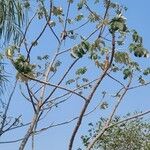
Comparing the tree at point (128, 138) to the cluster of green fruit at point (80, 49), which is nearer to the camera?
the cluster of green fruit at point (80, 49)

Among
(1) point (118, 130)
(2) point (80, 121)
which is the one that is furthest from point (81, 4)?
(1) point (118, 130)

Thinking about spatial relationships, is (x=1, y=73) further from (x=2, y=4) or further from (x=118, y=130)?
(x=118, y=130)

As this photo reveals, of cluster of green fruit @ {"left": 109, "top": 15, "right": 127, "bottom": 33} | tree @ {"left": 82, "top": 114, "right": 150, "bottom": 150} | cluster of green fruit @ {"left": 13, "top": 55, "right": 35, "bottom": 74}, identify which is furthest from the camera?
tree @ {"left": 82, "top": 114, "right": 150, "bottom": 150}

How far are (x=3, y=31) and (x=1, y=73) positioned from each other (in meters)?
0.61

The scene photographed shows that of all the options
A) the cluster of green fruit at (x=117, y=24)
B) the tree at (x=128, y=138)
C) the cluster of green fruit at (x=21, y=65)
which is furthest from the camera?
the tree at (x=128, y=138)

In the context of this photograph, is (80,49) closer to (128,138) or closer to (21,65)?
(21,65)

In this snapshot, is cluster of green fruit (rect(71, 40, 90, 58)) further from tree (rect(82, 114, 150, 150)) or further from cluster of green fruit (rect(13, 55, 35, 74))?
tree (rect(82, 114, 150, 150))

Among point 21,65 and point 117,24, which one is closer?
point 117,24

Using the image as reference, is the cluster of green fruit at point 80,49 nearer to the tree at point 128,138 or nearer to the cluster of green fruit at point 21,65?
the cluster of green fruit at point 21,65

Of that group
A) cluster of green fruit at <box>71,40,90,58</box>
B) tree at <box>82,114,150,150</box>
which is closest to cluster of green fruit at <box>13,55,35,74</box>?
cluster of green fruit at <box>71,40,90,58</box>

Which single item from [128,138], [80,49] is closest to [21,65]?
[80,49]

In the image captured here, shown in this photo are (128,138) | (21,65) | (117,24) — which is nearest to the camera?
→ (117,24)

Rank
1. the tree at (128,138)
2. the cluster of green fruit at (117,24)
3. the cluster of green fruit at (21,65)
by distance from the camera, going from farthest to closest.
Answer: the tree at (128,138) < the cluster of green fruit at (21,65) < the cluster of green fruit at (117,24)

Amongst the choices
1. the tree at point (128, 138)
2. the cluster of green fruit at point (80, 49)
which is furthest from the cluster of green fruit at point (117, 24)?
the tree at point (128, 138)
